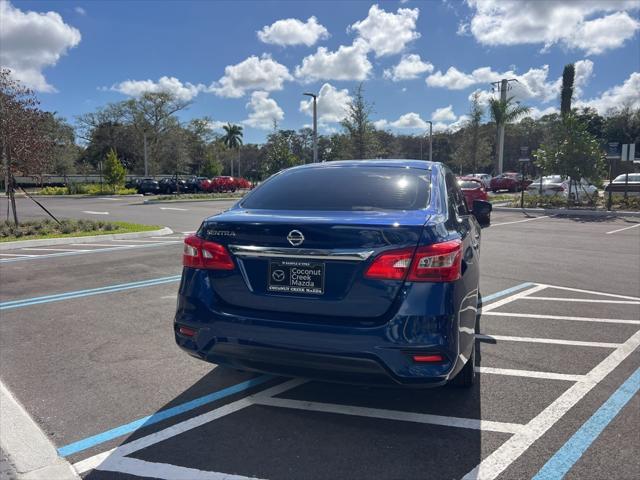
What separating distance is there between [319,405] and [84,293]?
4.66 metres

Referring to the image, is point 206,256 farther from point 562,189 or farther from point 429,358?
point 562,189

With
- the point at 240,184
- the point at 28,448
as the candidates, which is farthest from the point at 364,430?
the point at 240,184

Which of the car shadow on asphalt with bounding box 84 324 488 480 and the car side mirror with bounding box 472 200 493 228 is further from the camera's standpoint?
the car side mirror with bounding box 472 200 493 228

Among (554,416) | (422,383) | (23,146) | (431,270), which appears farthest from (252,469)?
(23,146)

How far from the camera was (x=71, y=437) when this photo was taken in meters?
3.11

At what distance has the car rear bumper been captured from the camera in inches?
108

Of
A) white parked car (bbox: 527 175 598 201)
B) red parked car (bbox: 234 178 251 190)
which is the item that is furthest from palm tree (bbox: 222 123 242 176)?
white parked car (bbox: 527 175 598 201)

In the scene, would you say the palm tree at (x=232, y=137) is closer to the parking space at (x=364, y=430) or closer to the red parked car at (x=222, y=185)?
the red parked car at (x=222, y=185)

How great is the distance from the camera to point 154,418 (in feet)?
11.0

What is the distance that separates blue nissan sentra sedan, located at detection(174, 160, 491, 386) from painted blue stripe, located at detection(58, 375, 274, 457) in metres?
0.54

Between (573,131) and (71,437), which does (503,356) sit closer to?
(71,437)

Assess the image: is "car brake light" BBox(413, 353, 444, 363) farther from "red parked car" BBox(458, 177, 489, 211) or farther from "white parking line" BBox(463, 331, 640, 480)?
"red parked car" BBox(458, 177, 489, 211)

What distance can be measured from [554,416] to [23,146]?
14.6 m

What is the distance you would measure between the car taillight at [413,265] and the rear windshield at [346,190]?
57 cm
